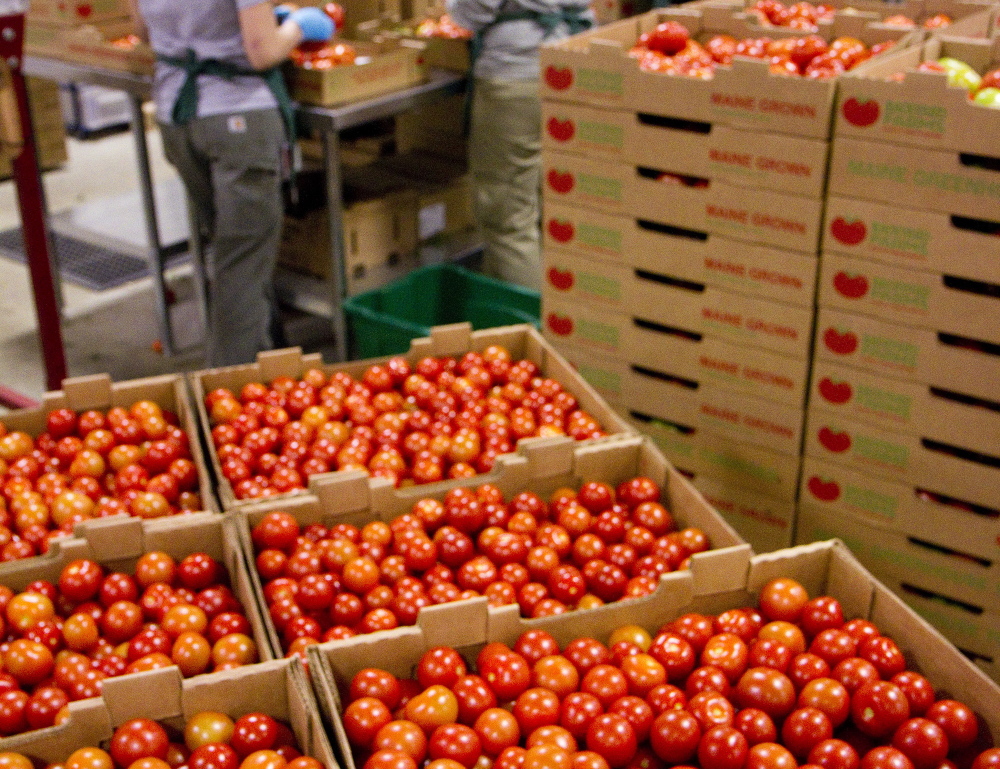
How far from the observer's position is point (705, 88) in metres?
2.62

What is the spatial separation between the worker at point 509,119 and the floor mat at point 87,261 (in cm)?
195

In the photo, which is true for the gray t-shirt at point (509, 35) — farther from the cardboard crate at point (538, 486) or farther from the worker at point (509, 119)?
the cardboard crate at point (538, 486)

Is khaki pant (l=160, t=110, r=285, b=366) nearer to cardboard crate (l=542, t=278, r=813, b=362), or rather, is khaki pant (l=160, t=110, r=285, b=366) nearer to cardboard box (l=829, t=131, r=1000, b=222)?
cardboard crate (l=542, t=278, r=813, b=362)

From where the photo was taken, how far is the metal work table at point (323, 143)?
12.6 ft

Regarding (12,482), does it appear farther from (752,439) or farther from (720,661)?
(752,439)

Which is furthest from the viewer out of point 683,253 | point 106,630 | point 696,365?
point 696,365

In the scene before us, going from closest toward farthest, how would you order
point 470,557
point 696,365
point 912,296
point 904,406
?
point 470,557
point 912,296
point 904,406
point 696,365

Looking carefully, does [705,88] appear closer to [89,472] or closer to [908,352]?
[908,352]

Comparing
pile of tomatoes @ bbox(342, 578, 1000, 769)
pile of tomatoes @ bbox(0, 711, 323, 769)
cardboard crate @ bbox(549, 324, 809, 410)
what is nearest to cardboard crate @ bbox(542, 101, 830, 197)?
cardboard crate @ bbox(549, 324, 809, 410)

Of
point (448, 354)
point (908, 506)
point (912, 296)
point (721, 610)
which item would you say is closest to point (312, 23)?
point (448, 354)

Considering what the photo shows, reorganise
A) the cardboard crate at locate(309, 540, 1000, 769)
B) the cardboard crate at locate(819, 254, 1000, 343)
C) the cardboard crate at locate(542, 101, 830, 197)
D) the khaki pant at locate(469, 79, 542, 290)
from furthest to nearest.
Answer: the khaki pant at locate(469, 79, 542, 290) → the cardboard crate at locate(542, 101, 830, 197) → the cardboard crate at locate(819, 254, 1000, 343) → the cardboard crate at locate(309, 540, 1000, 769)

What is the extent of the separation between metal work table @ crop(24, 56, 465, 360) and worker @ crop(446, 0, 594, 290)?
21 centimetres

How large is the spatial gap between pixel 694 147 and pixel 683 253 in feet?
0.89

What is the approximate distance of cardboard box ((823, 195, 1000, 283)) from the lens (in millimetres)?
2357
